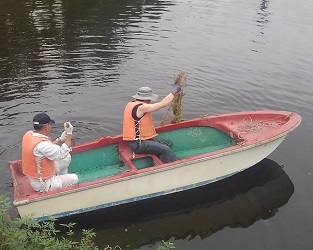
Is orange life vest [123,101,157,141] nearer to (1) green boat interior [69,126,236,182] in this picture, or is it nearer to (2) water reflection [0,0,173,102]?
(1) green boat interior [69,126,236,182]

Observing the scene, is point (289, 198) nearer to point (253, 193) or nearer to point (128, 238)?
point (253, 193)

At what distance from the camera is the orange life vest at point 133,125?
25.8 feet

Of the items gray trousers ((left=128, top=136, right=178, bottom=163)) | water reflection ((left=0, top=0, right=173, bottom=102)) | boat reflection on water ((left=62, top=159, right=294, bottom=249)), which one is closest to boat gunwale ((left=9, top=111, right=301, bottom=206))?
gray trousers ((left=128, top=136, right=178, bottom=163))

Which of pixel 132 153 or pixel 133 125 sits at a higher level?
pixel 133 125

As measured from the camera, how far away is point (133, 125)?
7.94m

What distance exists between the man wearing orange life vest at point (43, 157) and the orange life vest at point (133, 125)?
1.34 m

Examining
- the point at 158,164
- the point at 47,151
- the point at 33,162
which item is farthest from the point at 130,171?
the point at 33,162

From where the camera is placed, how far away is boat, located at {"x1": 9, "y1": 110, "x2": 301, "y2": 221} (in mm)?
6984

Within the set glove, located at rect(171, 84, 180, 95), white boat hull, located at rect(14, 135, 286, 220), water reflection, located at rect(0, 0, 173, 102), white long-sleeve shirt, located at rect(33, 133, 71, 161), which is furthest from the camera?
water reflection, located at rect(0, 0, 173, 102)

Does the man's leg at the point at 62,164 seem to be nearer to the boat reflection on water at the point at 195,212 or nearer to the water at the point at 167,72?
the boat reflection on water at the point at 195,212

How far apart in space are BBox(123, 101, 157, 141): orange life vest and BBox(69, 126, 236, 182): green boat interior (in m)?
0.43

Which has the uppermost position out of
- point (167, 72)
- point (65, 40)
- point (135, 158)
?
point (135, 158)

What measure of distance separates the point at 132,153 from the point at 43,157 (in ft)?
7.08

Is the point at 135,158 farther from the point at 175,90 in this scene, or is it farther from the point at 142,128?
the point at 175,90
